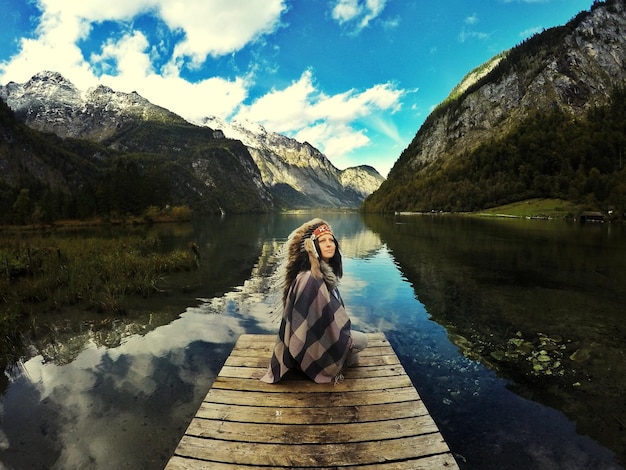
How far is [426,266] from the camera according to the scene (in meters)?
31.4

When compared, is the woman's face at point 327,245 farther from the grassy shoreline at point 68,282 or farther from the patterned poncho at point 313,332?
the grassy shoreline at point 68,282

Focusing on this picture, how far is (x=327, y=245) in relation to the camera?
Result: 7.55 m

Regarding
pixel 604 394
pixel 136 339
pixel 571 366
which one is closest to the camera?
pixel 604 394

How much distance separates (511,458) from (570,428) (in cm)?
210

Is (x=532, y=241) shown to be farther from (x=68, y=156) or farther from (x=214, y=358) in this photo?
(x=68, y=156)

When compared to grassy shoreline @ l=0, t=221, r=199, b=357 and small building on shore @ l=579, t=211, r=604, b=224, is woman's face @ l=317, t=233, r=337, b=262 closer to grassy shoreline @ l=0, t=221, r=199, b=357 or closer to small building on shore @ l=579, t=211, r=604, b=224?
grassy shoreline @ l=0, t=221, r=199, b=357

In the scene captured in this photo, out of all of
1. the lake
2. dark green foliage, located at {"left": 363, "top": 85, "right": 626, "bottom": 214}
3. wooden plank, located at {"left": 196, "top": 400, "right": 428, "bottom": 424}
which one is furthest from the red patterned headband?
dark green foliage, located at {"left": 363, "top": 85, "right": 626, "bottom": 214}

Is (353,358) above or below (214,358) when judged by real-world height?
above

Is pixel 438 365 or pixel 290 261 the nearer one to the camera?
pixel 290 261

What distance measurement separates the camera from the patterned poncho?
23.2ft

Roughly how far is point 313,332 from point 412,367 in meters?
6.11

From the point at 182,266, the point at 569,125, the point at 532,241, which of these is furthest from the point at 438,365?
the point at 569,125

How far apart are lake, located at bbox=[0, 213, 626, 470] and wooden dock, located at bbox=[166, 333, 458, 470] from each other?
6.85ft

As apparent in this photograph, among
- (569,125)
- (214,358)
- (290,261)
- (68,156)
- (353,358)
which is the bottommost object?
(214,358)
